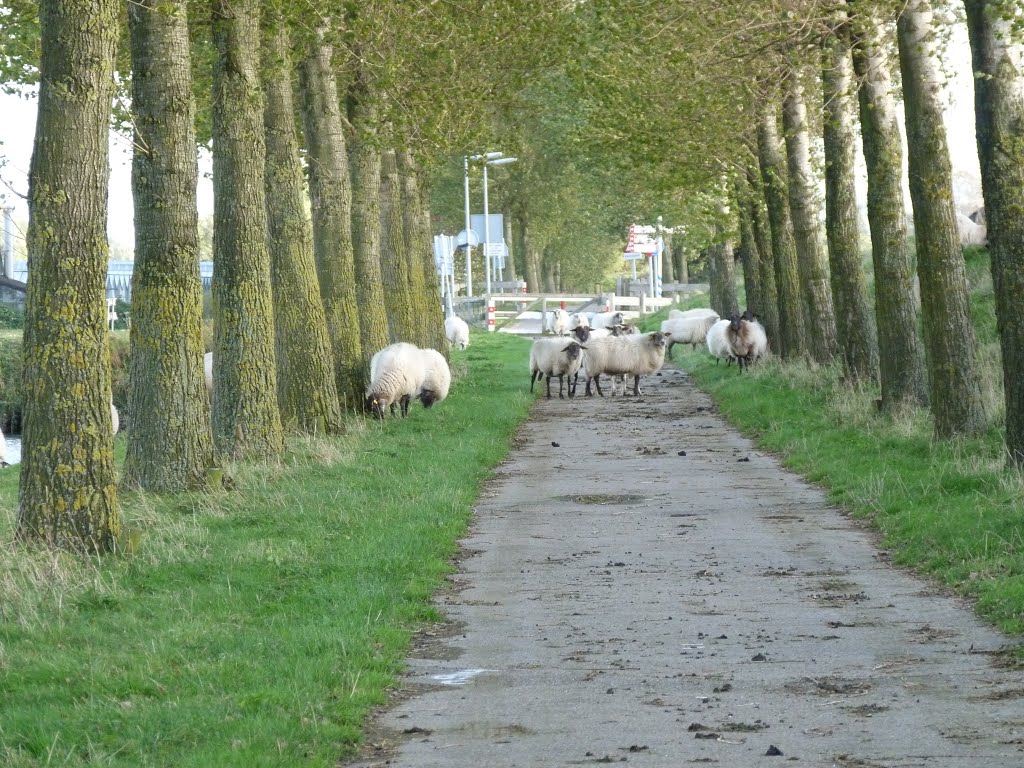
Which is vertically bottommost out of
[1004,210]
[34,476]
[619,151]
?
[34,476]

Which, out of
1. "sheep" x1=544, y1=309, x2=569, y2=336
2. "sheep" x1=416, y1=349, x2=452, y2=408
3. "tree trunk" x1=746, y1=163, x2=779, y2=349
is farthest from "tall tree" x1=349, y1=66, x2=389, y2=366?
"sheep" x1=544, y1=309, x2=569, y2=336

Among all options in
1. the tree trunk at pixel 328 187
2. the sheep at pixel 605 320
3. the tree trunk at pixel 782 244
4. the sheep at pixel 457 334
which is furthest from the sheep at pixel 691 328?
the tree trunk at pixel 328 187

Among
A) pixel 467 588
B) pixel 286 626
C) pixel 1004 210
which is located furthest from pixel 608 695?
pixel 1004 210

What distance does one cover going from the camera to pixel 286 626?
9.29 meters

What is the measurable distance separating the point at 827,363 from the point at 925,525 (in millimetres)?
16636

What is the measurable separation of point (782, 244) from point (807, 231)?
120 inches

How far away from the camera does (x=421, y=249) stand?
1398 inches

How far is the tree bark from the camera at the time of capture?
20047 millimetres

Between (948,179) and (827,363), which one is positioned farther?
(827,363)

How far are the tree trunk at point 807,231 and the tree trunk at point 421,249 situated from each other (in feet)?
29.3

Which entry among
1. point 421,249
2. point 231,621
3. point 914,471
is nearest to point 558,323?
point 421,249

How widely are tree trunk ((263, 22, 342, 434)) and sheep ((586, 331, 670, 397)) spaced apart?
461 inches

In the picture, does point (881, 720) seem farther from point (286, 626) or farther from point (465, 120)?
point (465, 120)

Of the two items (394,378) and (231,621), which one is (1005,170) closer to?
(231,621)
